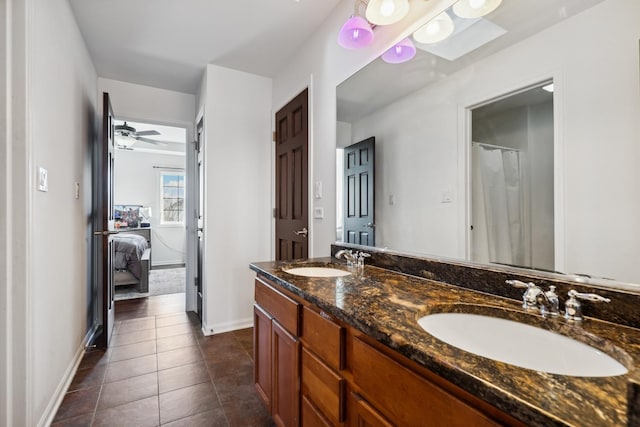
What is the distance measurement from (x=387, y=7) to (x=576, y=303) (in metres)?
1.45

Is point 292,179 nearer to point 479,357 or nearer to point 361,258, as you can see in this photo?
point 361,258

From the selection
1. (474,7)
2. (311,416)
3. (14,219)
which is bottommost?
Result: (311,416)

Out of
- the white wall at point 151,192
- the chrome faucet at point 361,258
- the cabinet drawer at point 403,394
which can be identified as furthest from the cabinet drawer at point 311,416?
the white wall at point 151,192

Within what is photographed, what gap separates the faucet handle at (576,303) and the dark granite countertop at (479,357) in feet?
0.11

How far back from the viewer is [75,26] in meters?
2.18

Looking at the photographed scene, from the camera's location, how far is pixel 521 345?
31.0 inches

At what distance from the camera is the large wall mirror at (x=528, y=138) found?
0.80 metres

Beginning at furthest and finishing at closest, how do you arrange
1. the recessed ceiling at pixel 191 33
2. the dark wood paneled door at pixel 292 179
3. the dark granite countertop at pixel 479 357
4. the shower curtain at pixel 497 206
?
the dark wood paneled door at pixel 292 179 → the recessed ceiling at pixel 191 33 → the shower curtain at pixel 497 206 → the dark granite countertop at pixel 479 357

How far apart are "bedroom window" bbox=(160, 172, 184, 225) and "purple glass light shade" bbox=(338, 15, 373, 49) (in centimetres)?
577

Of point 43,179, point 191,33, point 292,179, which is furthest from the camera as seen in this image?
point 292,179

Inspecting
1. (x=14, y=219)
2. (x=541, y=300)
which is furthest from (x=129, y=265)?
(x=541, y=300)

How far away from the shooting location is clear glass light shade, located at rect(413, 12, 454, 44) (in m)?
1.33

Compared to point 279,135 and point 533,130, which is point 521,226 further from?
point 279,135

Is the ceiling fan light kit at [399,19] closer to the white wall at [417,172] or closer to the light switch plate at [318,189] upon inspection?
the white wall at [417,172]
